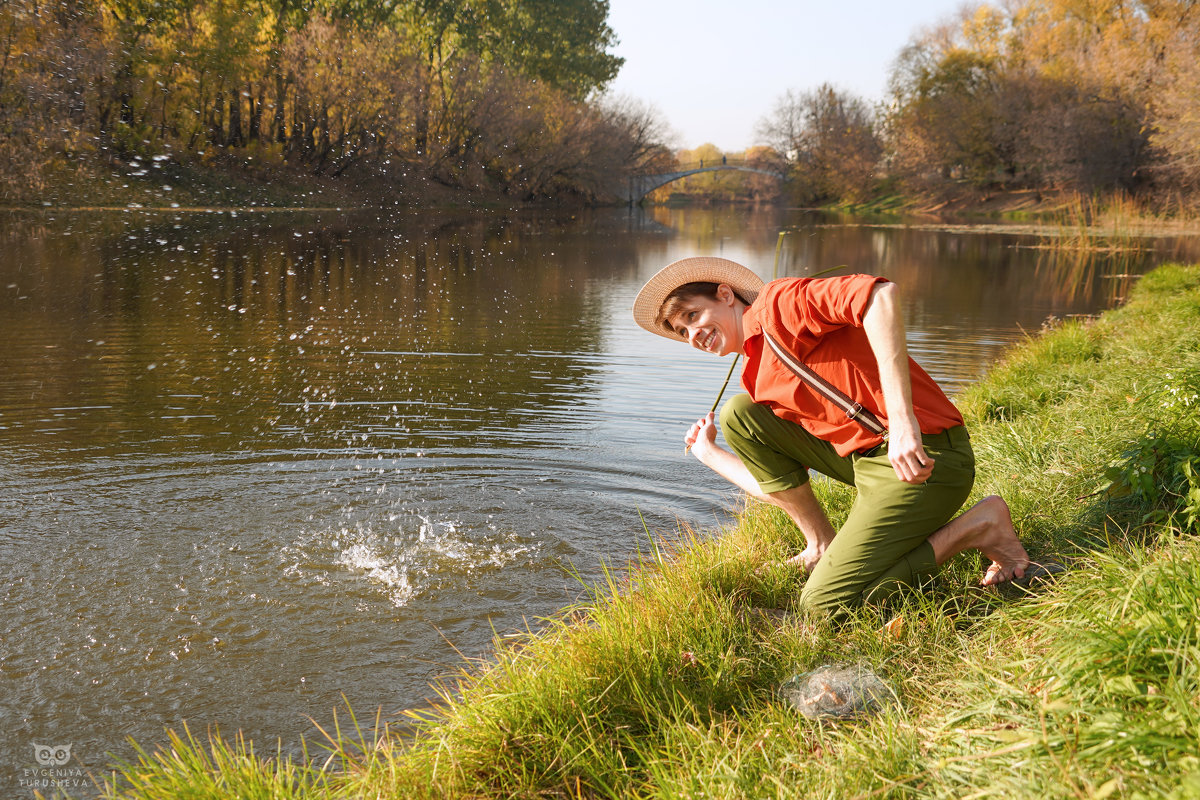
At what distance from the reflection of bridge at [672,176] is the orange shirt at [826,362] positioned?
69.5 meters

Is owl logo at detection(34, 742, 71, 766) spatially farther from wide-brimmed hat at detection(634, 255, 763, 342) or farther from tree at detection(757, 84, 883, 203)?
tree at detection(757, 84, 883, 203)

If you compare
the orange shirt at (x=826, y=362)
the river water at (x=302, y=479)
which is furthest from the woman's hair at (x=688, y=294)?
the river water at (x=302, y=479)

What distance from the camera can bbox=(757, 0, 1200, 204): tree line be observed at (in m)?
36.9

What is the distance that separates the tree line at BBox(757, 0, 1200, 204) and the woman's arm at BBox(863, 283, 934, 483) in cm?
2360

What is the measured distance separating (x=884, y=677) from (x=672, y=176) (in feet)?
255

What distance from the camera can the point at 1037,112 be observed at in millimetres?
48188

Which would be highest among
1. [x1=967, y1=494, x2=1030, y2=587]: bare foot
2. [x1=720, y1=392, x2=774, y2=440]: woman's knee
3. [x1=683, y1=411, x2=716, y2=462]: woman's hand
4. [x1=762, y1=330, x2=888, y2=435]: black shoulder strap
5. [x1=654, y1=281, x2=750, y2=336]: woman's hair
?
[x1=654, y1=281, x2=750, y2=336]: woman's hair

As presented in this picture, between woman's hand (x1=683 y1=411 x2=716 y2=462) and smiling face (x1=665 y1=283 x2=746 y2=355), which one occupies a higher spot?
smiling face (x1=665 y1=283 x2=746 y2=355)

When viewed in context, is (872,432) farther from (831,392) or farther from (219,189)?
(219,189)

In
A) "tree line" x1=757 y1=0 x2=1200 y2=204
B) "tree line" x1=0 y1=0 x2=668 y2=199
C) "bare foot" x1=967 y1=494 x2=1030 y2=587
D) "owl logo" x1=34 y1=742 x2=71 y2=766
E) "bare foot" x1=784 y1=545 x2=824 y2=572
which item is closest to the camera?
"owl logo" x1=34 y1=742 x2=71 y2=766

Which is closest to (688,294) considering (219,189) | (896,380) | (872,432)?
(872,432)

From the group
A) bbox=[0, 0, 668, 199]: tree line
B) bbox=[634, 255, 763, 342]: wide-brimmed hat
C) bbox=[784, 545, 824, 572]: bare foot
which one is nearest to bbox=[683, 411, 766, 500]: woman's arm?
bbox=[784, 545, 824, 572]: bare foot

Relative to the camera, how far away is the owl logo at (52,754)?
318 centimetres

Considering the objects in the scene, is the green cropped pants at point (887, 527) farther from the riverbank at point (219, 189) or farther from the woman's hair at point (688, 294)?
the riverbank at point (219, 189)
